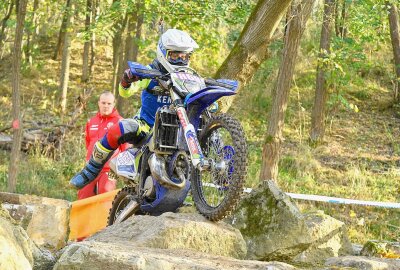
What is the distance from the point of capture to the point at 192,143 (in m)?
5.43

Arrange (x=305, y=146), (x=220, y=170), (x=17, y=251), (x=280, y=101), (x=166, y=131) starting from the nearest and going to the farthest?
1. (x=17, y=251)
2. (x=220, y=170)
3. (x=166, y=131)
4. (x=280, y=101)
5. (x=305, y=146)

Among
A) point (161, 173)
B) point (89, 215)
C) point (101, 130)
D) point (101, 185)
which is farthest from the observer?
point (101, 130)

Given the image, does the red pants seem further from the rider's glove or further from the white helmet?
the white helmet

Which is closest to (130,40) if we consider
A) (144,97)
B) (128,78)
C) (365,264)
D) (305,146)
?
(305,146)

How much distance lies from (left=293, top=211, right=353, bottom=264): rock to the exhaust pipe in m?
1.37

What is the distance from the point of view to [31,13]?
20672 mm

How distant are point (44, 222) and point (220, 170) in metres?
1.44

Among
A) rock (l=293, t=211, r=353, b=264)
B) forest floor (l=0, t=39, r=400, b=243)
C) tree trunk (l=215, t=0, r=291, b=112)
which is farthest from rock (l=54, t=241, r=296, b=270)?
forest floor (l=0, t=39, r=400, b=243)

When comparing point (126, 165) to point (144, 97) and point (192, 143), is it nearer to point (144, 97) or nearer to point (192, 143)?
point (144, 97)

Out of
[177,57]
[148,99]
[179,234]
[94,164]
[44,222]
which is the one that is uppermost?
[177,57]

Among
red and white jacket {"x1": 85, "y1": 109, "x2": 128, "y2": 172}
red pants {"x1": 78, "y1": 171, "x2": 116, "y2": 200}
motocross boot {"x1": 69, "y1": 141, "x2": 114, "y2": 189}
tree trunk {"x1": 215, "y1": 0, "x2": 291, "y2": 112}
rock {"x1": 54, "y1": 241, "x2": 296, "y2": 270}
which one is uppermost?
Answer: tree trunk {"x1": 215, "y1": 0, "x2": 291, "y2": 112}

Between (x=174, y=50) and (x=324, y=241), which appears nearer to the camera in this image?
(x=174, y=50)

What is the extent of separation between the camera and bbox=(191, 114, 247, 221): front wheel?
17.1ft

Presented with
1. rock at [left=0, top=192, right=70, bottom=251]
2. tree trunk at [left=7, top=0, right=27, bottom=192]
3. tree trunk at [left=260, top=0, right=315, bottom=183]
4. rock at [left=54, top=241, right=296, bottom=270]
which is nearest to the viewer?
rock at [left=54, top=241, right=296, bottom=270]
